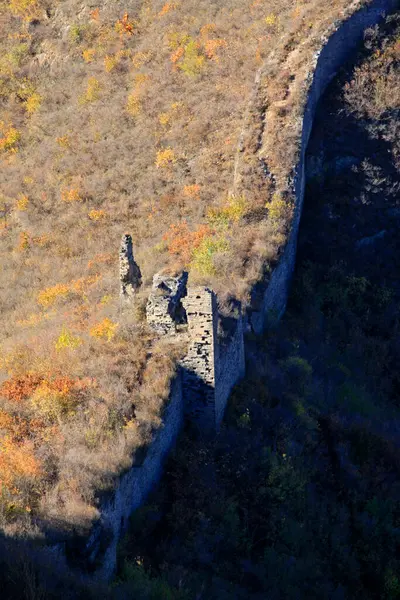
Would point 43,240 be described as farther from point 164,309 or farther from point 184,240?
point 164,309

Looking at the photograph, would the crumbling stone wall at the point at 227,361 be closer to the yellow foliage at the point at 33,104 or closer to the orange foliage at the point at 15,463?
the orange foliage at the point at 15,463

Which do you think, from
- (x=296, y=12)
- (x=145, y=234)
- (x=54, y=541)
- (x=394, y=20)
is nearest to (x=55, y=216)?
(x=145, y=234)

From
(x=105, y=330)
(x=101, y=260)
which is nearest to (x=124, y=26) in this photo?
(x=101, y=260)

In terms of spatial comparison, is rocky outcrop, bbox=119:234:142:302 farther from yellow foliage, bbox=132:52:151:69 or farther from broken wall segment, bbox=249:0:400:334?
yellow foliage, bbox=132:52:151:69

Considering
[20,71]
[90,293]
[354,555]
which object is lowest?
[354,555]

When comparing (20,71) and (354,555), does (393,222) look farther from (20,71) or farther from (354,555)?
(20,71)

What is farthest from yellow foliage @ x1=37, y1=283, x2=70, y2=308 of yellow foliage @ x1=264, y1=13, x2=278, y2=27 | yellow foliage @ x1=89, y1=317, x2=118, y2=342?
yellow foliage @ x1=264, y1=13, x2=278, y2=27

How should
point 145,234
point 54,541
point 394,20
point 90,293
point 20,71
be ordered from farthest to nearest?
point 20,71 → point 394,20 → point 145,234 → point 90,293 → point 54,541

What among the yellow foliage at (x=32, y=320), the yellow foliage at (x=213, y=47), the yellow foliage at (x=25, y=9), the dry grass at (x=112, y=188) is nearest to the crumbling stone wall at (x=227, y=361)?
the dry grass at (x=112, y=188)
